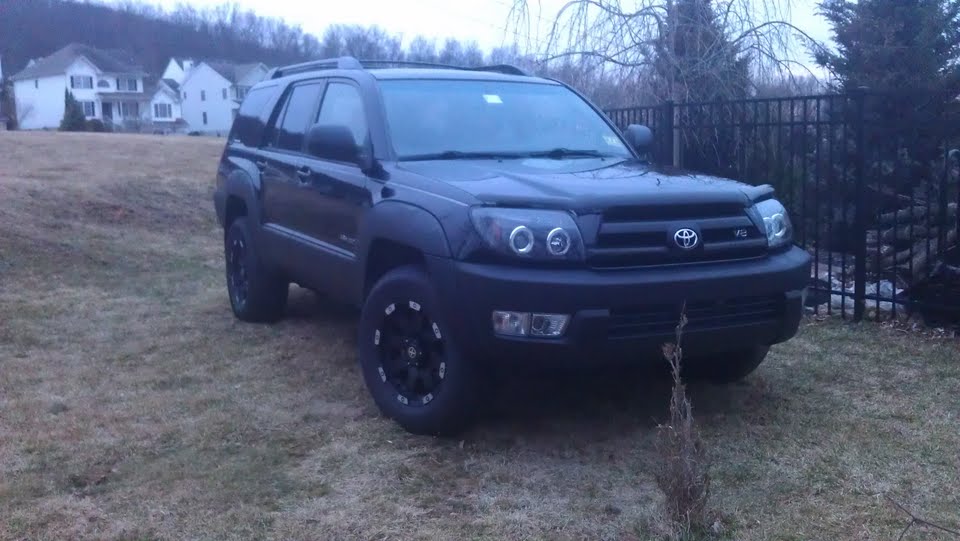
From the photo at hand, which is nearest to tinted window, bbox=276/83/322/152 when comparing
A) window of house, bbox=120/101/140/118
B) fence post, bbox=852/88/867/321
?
fence post, bbox=852/88/867/321

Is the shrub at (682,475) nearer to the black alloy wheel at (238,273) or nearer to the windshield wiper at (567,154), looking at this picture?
the windshield wiper at (567,154)

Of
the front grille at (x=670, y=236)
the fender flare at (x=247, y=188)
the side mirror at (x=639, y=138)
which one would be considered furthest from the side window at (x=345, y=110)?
the front grille at (x=670, y=236)

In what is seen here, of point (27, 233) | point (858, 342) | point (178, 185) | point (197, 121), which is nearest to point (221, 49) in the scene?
point (197, 121)

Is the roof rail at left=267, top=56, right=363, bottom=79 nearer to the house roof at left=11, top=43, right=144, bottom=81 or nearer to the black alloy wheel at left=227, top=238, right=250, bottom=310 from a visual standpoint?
the black alloy wheel at left=227, top=238, right=250, bottom=310

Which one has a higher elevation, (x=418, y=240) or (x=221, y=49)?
(x=221, y=49)

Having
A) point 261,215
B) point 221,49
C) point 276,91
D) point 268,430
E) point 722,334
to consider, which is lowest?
point 268,430

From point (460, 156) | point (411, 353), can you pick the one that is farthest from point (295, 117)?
point (411, 353)

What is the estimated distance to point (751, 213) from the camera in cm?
476

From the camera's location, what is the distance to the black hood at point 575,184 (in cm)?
444

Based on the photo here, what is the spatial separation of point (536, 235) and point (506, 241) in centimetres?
13

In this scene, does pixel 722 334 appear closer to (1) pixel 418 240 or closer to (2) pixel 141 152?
(1) pixel 418 240

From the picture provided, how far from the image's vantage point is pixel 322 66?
702 cm

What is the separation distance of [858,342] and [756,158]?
227 centimetres

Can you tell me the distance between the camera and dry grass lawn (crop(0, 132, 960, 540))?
396cm
